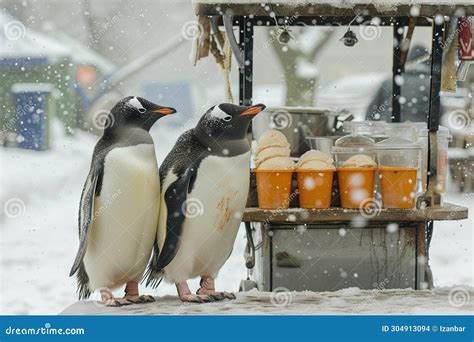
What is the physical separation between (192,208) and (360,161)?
1.01m

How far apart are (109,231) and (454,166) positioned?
6.27 m

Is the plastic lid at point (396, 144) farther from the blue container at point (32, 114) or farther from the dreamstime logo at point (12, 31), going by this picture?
the blue container at point (32, 114)

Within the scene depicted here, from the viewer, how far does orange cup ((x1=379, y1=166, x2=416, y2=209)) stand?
13.3 feet

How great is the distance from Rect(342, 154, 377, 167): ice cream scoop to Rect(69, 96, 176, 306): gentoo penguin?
41.1 inches

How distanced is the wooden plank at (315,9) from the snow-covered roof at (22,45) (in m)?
7.27

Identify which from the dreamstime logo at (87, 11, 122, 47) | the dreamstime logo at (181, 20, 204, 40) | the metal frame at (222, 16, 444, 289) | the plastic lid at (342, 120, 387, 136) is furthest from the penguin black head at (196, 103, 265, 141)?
the dreamstime logo at (87, 11, 122, 47)

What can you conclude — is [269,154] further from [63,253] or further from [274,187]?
[63,253]

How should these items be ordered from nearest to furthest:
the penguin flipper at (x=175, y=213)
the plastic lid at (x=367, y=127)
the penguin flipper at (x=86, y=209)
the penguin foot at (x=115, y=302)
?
the penguin flipper at (x=86, y=209)
the penguin flipper at (x=175, y=213)
the penguin foot at (x=115, y=302)
the plastic lid at (x=367, y=127)

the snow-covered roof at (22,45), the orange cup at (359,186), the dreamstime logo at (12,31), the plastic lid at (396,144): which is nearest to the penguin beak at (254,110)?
the orange cup at (359,186)

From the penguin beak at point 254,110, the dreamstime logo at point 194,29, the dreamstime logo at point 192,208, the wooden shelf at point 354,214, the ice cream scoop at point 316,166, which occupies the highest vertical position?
the dreamstime logo at point 194,29

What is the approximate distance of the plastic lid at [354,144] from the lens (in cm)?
429

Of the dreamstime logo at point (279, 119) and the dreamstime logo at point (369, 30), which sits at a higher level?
the dreamstime logo at point (369, 30)

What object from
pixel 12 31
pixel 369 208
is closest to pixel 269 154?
pixel 369 208

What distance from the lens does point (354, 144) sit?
14.2ft
